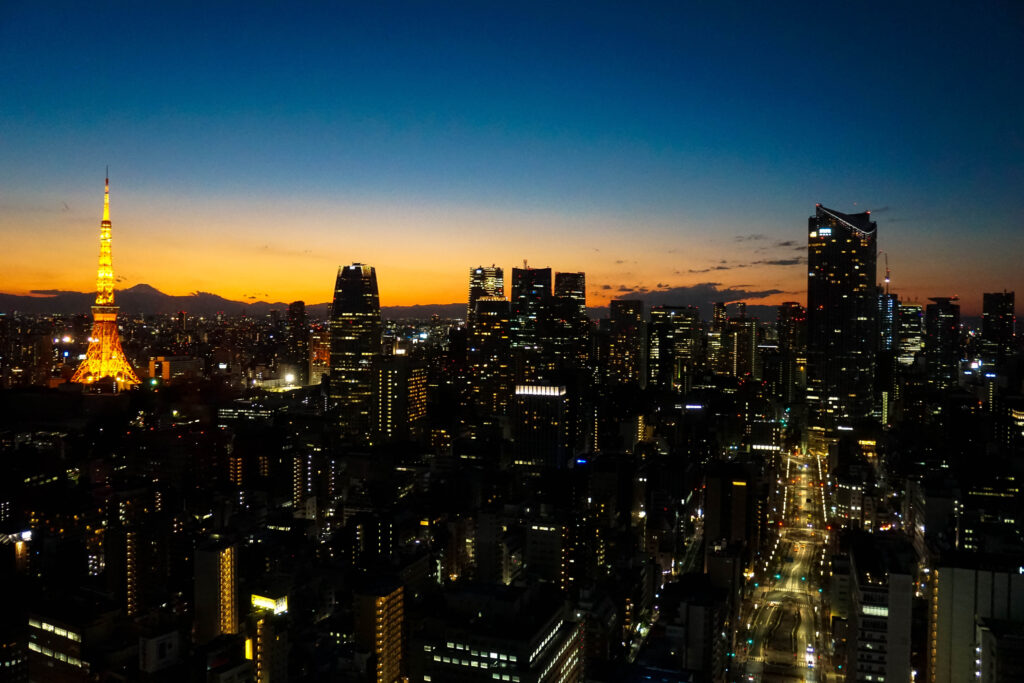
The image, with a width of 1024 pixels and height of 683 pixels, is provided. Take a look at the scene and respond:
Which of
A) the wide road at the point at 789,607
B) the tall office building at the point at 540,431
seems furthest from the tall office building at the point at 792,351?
the tall office building at the point at 540,431

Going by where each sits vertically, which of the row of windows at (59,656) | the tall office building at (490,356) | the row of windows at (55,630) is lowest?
the row of windows at (59,656)

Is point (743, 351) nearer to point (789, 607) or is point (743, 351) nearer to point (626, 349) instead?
point (626, 349)

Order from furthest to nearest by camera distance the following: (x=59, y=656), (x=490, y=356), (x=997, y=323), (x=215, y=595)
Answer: (x=997, y=323) → (x=490, y=356) → (x=215, y=595) → (x=59, y=656)

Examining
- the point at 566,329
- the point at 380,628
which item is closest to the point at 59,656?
the point at 380,628

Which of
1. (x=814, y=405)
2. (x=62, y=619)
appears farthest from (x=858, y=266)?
(x=62, y=619)

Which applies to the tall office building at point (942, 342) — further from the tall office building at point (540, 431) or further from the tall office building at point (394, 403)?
the tall office building at point (394, 403)

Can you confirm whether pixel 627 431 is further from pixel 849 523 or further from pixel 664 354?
pixel 664 354

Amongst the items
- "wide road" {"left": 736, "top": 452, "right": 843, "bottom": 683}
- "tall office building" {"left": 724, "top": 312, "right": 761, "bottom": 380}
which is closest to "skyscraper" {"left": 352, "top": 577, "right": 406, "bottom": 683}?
"wide road" {"left": 736, "top": 452, "right": 843, "bottom": 683}
